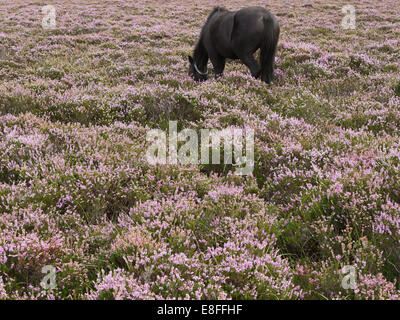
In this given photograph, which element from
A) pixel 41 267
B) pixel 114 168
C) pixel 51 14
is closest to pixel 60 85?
pixel 114 168

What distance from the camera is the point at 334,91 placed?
7.93m

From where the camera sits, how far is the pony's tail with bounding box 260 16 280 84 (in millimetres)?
7898

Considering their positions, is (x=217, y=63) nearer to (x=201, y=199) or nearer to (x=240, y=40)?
(x=240, y=40)

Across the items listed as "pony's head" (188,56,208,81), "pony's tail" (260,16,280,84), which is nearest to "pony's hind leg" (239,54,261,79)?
"pony's tail" (260,16,280,84)

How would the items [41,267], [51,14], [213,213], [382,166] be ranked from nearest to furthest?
1. [41,267]
2. [213,213]
3. [382,166]
4. [51,14]

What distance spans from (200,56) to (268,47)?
238 cm

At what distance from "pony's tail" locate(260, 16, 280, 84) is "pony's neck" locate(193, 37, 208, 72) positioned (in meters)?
2.01

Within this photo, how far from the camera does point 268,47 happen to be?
8117 mm

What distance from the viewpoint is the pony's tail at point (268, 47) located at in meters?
7.90

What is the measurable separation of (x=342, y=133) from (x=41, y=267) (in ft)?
14.9

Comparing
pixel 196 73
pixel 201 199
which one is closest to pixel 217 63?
pixel 196 73

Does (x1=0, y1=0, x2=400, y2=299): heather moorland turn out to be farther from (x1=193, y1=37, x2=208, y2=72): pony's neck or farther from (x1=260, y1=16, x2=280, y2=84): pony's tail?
(x1=193, y1=37, x2=208, y2=72): pony's neck

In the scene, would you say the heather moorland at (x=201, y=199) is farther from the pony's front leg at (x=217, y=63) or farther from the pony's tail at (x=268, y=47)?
the pony's front leg at (x=217, y=63)
